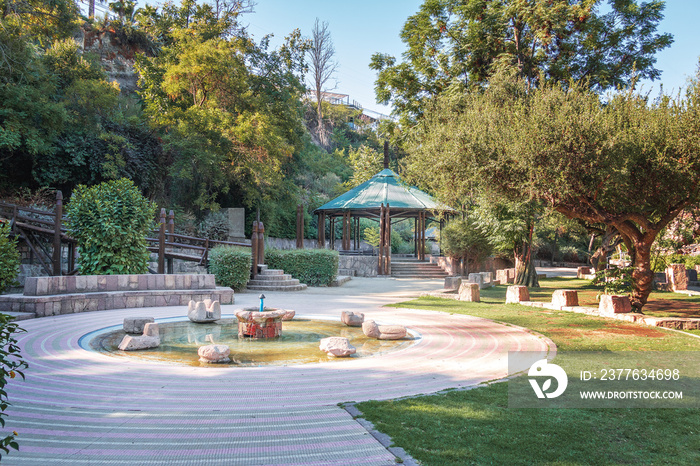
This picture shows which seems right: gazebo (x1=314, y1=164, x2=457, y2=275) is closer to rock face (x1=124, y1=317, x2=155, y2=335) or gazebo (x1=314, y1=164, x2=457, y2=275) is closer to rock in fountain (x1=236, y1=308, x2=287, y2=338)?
rock in fountain (x1=236, y1=308, x2=287, y2=338)

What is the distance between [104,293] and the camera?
1012cm

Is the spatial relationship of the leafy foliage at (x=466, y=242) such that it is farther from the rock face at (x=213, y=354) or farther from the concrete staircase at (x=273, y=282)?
the rock face at (x=213, y=354)

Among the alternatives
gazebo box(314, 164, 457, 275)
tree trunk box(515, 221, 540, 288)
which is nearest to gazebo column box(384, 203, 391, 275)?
gazebo box(314, 164, 457, 275)

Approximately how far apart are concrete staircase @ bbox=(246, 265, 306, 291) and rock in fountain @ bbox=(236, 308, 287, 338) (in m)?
7.68

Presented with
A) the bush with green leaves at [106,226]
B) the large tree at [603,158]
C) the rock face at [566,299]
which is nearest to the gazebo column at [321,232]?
the large tree at [603,158]

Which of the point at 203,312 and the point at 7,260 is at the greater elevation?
the point at 7,260

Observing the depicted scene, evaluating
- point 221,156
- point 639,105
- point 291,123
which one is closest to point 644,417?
point 639,105

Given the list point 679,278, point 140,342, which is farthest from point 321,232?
point 140,342

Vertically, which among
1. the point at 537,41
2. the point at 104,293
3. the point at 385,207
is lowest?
the point at 104,293

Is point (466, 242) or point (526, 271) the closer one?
point (526, 271)

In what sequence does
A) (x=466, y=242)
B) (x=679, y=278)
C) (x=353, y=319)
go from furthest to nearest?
(x=466, y=242) → (x=679, y=278) → (x=353, y=319)

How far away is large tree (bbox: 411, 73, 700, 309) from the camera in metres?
9.36

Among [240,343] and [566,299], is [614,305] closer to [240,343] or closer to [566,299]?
[566,299]

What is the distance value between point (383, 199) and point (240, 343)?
63.8ft
